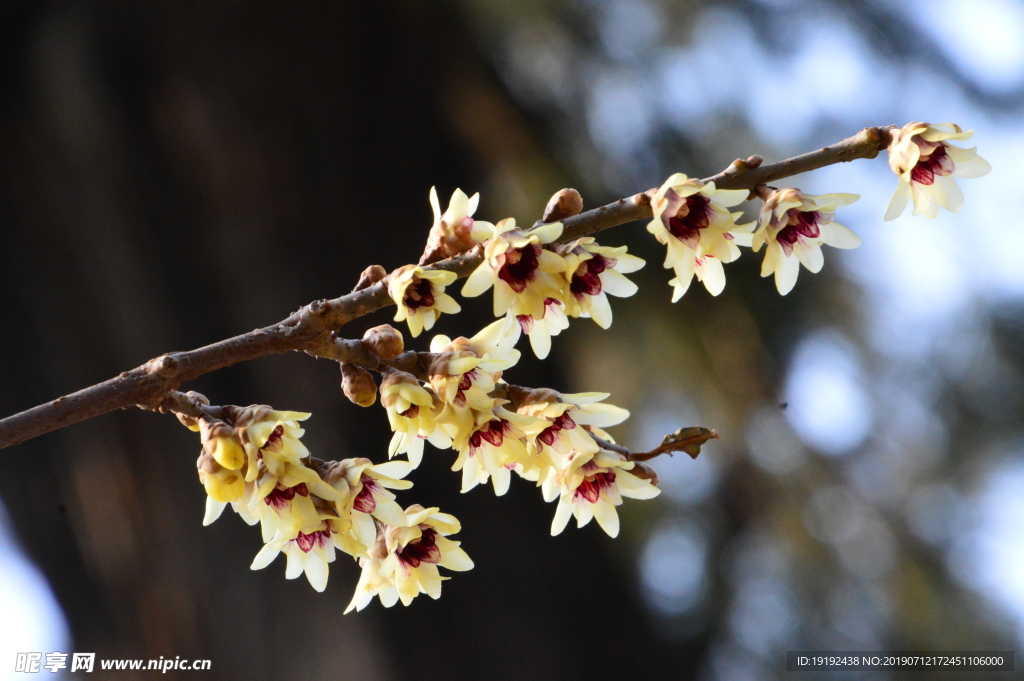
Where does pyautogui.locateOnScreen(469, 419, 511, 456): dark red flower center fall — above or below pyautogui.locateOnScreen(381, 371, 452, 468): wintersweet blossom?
below

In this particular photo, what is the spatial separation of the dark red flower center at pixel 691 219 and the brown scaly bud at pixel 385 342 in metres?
0.14

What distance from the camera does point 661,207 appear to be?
0.31 m

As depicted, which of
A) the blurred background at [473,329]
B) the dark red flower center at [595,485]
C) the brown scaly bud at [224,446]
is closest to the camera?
the brown scaly bud at [224,446]

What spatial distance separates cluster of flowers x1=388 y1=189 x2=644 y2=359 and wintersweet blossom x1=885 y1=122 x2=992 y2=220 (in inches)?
5.7

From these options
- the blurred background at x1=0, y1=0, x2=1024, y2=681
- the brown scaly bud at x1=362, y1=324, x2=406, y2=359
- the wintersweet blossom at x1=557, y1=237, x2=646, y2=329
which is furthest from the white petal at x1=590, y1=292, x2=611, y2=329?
the blurred background at x1=0, y1=0, x2=1024, y2=681

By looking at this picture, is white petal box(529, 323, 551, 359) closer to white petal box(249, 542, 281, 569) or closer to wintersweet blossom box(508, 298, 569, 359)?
wintersweet blossom box(508, 298, 569, 359)

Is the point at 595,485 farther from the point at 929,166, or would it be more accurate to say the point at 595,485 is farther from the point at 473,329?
the point at 473,329

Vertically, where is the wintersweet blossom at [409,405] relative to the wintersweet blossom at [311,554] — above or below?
above

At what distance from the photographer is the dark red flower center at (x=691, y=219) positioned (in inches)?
12.5

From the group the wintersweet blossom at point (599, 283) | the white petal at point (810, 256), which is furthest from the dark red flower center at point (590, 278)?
the white petal at point (810, 256)

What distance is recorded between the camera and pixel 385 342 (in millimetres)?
321

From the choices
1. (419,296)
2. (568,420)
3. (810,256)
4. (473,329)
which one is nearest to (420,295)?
(419,296)

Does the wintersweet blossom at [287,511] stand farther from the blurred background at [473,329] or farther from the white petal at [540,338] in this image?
the blurred background at [473,329]

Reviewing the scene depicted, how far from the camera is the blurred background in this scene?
1240 millimetres
